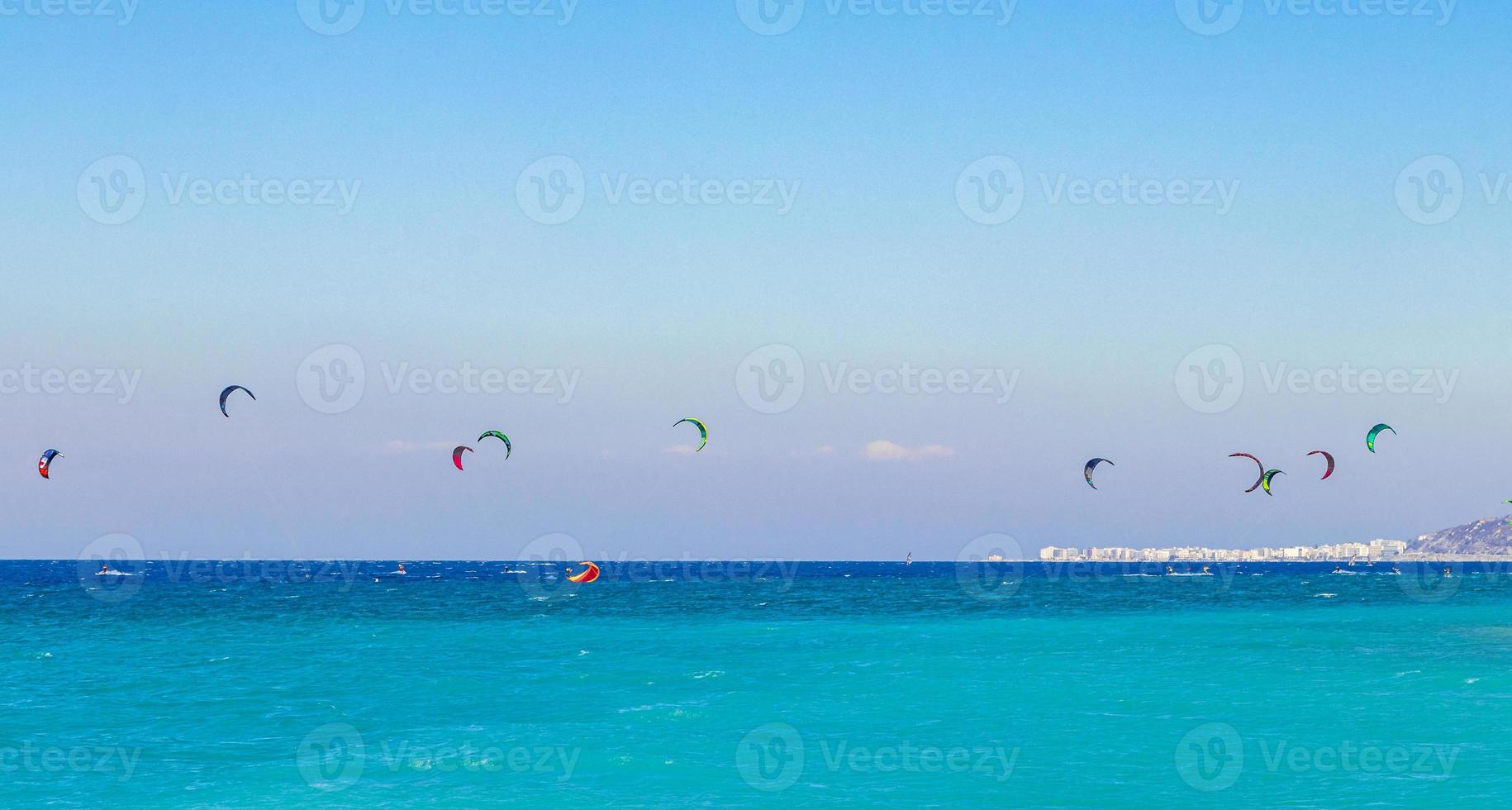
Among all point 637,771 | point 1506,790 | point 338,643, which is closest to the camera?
point 1506,790

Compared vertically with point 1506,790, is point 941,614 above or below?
above

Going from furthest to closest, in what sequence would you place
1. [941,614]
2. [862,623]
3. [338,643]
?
[941,614]
[862,623]
[338,643]

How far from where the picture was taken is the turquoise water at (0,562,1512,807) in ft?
88.6

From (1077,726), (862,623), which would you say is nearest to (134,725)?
(1077,726)

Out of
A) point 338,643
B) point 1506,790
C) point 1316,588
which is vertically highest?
point 1316,588

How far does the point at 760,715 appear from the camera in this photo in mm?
36750

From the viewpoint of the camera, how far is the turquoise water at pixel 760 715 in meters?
27.0

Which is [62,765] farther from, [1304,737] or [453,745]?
[1304,737]

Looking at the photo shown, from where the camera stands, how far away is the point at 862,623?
77.8 m

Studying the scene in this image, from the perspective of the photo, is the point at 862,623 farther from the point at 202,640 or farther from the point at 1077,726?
the point at 1077,726

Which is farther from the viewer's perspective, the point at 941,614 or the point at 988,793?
the point at 941,614

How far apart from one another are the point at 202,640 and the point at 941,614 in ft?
159

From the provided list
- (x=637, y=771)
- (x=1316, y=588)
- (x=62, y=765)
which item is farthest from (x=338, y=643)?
(x=1316, y=588)

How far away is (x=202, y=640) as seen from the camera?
208ft
